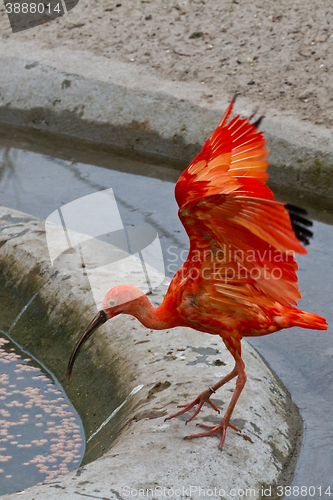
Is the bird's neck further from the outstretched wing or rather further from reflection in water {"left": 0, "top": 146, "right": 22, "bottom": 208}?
reflection in water {"left": 0, "top": 146, "right": 22, "bottom": 208}

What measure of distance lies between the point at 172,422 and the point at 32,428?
94cm

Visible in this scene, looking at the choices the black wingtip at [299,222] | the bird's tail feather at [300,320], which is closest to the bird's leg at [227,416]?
the bird's tail feather at [300,320]

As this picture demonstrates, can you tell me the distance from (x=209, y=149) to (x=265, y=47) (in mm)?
5231

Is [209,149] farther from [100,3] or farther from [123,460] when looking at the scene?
[100,3]

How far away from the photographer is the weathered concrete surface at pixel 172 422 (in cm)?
252

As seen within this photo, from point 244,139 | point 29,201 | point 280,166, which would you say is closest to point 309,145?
point 280,166

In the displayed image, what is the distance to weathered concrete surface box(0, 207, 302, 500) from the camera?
2521mm

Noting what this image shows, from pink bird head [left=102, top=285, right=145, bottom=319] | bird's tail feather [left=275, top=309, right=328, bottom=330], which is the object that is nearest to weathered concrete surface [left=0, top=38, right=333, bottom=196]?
bird's tail feather [left=275, top=309, right=328, bottom=330]

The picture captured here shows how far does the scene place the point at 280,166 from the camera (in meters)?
6.02

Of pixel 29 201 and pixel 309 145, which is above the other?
pixel 309 145

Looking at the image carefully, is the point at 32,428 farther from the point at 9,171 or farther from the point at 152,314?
the point at 9,171

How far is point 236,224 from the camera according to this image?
2.49 m

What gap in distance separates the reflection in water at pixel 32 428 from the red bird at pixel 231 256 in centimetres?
68

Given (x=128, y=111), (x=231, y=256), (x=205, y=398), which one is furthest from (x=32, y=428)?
→ (x=128, y=111)
